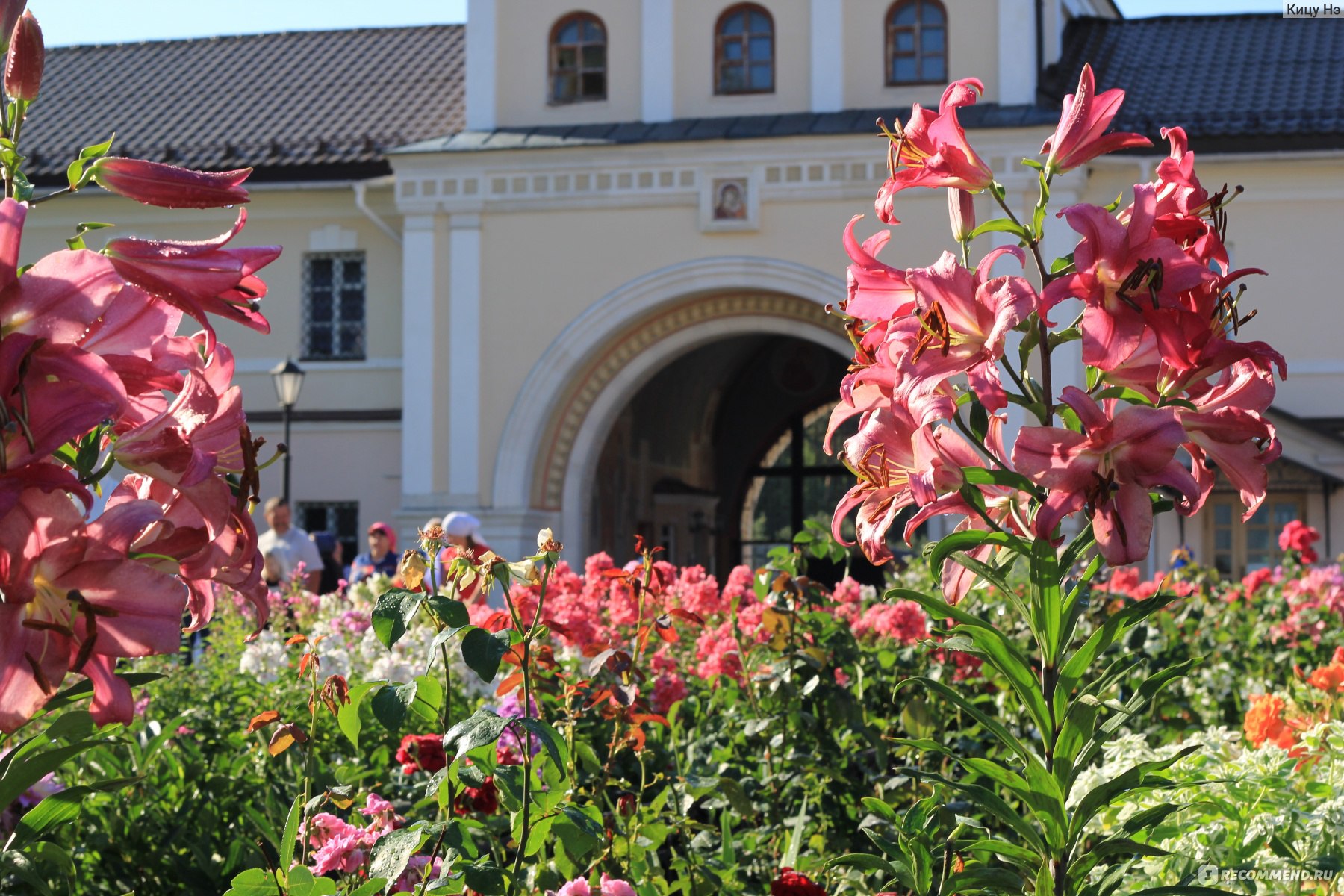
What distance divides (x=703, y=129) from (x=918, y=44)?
245cm

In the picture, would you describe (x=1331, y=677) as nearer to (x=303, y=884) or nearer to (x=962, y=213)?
(x=962, y=213)

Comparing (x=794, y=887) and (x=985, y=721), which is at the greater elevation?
(x=985, y=721)

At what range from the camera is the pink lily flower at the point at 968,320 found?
1.87 meters

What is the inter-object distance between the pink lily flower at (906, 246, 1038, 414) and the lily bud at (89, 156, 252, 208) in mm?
804

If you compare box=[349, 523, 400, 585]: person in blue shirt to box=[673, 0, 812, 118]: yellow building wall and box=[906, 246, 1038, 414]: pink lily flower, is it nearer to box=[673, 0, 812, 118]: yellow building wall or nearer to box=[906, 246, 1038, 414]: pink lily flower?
box=[906, 246, 1038, 414]: pink lily flower

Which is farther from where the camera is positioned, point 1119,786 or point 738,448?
point 738,448

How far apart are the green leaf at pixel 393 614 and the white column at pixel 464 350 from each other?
1506 centimetres

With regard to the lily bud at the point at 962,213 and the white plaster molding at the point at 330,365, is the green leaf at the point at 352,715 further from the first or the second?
the white plaster molding at the point at 330,365

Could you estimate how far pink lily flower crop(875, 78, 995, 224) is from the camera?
82.7 inches

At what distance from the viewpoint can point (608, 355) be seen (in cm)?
1762

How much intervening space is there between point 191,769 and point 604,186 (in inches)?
552

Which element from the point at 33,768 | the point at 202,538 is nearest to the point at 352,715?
the point at 33,768

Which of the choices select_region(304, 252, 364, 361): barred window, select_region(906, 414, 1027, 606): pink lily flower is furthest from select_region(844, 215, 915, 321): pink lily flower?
select_region(304, 252, 364, 361): barred window

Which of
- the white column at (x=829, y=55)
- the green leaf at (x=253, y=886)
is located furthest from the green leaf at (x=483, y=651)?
the white column at (x=829, y=55)
